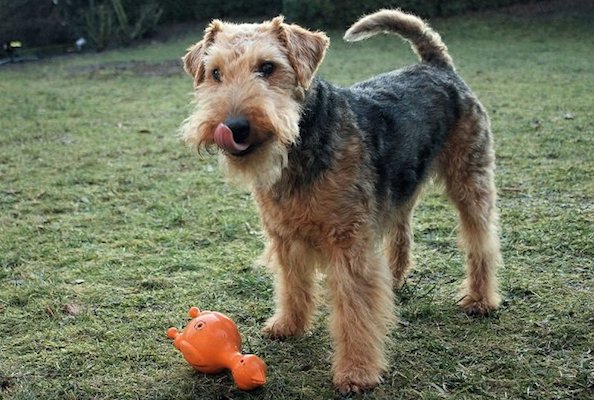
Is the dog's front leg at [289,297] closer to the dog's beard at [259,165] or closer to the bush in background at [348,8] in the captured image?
the dog's beard at [259,165]

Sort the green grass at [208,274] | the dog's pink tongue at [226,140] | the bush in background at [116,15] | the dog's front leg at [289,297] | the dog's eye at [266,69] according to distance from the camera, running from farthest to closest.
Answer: the bush in background at [116,15] → the dog's front leg at [289,297] → the green grass at [208,274] → the dog's eye at [266,69] → the dog's pink tongue at [226,140]

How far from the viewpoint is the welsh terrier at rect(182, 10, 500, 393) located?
2494 millimetres

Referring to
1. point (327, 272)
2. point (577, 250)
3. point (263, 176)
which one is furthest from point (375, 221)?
point (577, 250)

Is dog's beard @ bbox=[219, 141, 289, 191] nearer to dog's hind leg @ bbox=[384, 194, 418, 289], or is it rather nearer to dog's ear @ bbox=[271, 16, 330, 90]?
dog's ear @ bbox=[271, 16, 330, 90]

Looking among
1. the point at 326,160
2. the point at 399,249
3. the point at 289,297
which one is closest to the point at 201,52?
the point at 326,160

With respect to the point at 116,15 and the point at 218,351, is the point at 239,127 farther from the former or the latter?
the point at 116,15

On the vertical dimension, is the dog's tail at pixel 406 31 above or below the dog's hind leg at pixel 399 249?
above

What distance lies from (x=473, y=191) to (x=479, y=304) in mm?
618

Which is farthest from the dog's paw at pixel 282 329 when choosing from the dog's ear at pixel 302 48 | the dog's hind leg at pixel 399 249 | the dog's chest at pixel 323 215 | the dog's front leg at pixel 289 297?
the dog's ear at pixel 302 48

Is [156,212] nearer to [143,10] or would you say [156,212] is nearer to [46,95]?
[46,95]

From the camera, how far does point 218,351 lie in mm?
2643

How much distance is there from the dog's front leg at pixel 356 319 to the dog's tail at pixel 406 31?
1417mm

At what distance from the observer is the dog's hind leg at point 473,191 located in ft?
11.2

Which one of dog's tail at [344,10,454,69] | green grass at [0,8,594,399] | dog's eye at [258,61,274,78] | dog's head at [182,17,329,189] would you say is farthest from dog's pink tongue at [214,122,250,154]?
dog's tail at [344,10,454,69]
